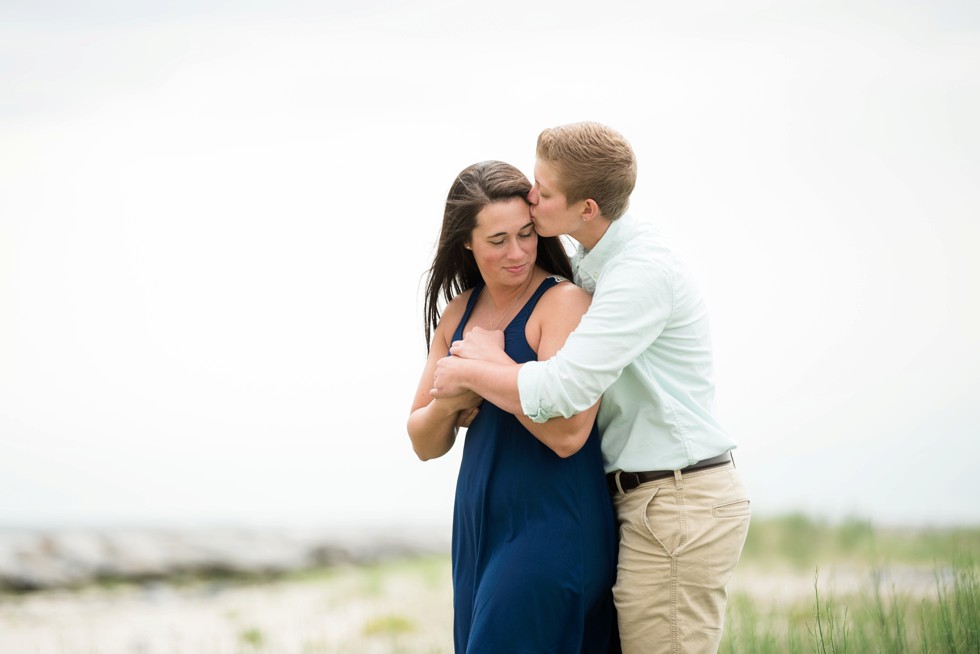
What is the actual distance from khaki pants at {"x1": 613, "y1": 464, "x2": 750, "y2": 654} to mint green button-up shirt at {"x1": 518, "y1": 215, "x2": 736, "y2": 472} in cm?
8

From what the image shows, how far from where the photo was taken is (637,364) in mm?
2596

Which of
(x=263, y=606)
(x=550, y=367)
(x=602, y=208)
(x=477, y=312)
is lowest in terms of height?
(x=263, y=606)

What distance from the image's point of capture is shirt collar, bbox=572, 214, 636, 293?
2643 millimetres

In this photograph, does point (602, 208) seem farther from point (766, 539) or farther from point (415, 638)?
point (766, 539)

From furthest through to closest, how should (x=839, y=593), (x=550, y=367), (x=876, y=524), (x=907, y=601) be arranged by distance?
(x=876, y=524) < (x=839, y=593) < (x=907, y=601) < (x=550, y=367)

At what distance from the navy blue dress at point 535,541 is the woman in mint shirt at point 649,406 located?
0.07m

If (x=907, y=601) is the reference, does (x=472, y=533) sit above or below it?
above

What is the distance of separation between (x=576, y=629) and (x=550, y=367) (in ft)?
2.43

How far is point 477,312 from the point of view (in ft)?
9.70

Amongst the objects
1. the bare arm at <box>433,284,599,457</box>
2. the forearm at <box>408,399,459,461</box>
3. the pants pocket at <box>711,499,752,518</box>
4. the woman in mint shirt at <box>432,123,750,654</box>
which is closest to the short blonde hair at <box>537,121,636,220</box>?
the woman in mint shirt at <box>432,123,750,654</box>

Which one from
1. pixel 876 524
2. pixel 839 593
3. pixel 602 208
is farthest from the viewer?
pixel 876 524

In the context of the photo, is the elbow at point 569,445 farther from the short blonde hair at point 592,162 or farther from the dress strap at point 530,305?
the short blonde hair at point 592,162

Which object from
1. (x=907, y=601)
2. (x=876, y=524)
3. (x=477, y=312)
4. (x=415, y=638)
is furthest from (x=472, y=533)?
(x=876, y=524)

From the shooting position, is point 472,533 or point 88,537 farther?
point 88,537
